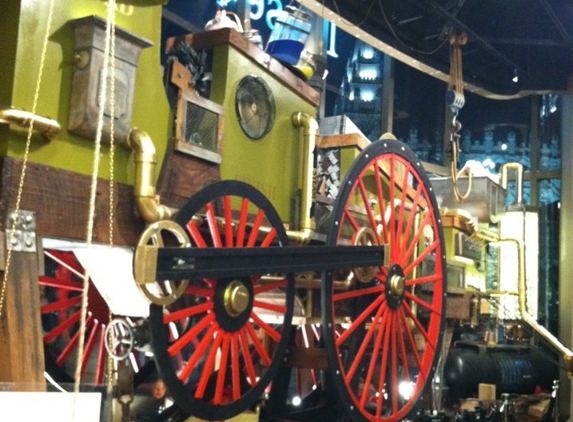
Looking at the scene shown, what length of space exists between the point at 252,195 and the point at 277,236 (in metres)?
0.26

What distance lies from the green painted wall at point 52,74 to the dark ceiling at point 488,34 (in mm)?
2628

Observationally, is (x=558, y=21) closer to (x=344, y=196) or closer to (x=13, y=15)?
(x=344, y=196)

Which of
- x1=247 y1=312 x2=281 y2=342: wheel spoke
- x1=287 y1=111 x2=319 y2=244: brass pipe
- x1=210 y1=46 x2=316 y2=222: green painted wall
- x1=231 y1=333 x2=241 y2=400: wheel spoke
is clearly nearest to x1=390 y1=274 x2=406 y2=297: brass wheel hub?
x1=287 y1=111 x2=319 y2=244: brass pipe

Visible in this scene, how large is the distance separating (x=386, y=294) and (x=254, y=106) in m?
1.20

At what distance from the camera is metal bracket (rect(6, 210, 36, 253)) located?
227 cm

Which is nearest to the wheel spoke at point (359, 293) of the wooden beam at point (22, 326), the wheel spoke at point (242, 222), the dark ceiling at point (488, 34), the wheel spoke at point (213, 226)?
the wheel spoke at point (242, 222)

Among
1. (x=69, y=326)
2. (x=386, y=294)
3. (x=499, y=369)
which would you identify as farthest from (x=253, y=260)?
(x=499, y=369)

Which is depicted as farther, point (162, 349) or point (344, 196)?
point (344, 196)

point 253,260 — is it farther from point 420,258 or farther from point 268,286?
point 420,258

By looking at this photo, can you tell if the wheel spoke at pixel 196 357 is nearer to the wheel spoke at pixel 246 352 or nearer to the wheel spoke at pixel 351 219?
the wheel spoke at pixel 246 352

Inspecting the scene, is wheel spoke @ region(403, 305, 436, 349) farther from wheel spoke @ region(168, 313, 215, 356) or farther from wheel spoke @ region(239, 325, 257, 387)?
wheel spoke @ region(168, 313, 215, 356)

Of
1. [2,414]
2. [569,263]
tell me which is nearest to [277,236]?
[2,414]

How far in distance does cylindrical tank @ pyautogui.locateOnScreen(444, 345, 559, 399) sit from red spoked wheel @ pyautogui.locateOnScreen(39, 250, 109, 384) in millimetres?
5600

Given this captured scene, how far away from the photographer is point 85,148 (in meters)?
2.61
